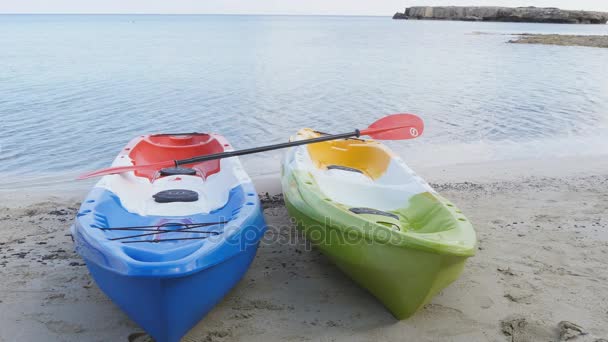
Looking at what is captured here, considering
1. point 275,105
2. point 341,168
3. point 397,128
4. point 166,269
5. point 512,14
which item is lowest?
point 275,105

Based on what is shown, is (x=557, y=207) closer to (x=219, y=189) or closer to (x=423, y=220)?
(x=423, y=220)

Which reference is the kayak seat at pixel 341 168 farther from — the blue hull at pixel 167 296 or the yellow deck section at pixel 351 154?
the blue hull at pixel 167 296

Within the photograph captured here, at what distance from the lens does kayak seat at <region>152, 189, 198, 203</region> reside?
12.5 feet

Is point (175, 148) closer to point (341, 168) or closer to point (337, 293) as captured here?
point (341, 168)

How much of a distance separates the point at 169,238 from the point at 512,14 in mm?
79475

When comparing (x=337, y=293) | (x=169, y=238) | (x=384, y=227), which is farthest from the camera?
(x=337, y=293)

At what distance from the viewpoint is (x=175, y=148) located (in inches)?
200

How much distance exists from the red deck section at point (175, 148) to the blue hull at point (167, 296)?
6.39ft

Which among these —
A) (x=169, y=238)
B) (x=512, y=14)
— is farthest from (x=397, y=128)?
(x=512, y=14)

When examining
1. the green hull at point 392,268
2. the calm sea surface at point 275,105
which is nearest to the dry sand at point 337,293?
the green hull at point 392,268

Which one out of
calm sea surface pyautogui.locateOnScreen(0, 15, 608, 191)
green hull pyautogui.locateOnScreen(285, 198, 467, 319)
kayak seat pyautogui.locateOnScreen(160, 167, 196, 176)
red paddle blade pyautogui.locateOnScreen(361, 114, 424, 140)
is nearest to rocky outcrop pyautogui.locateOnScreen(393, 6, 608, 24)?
calm sea surface pyautogui.locateOnScreen(0, 15, 608, 191)

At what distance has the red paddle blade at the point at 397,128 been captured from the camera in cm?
465

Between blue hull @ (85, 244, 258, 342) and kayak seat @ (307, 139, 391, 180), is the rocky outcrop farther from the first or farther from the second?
blue hull @ (85, 244, 258, 342)

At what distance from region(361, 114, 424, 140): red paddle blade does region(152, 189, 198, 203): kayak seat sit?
173 cm
